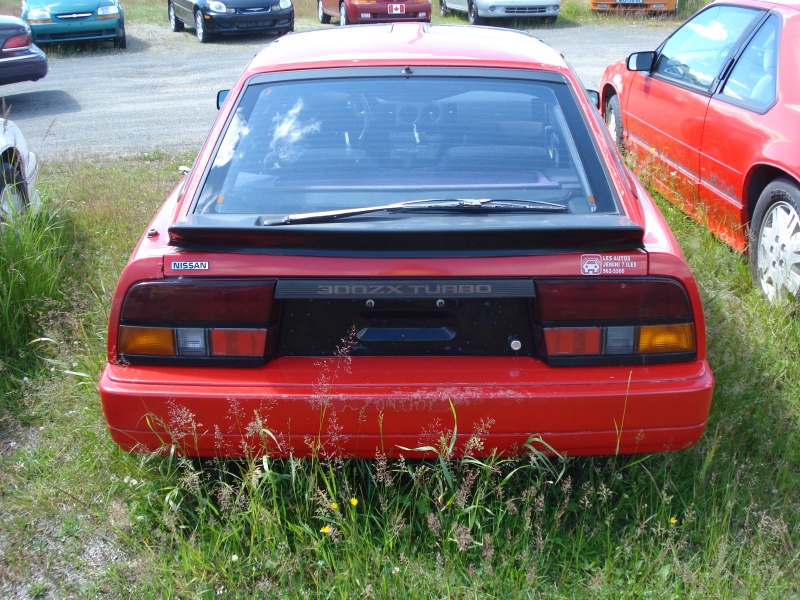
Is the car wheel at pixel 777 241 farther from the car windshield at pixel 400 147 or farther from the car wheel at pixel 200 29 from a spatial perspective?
the car wheel at pixel 200 29

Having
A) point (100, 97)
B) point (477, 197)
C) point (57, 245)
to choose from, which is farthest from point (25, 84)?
point (477, 197)

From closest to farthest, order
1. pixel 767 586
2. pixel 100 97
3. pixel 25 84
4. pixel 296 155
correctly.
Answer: pixel 767 586, pixel 296 155, pixel 100 97, pixel 25 84

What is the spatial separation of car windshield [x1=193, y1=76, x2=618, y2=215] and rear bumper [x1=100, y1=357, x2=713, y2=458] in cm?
55

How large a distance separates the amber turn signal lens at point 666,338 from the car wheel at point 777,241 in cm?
177

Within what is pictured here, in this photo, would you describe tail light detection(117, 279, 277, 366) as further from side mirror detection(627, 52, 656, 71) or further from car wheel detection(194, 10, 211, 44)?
car wheel detection(194, 10, 211, 44)

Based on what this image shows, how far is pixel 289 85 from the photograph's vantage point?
3221mm

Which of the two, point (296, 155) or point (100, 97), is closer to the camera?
point (296, 155)

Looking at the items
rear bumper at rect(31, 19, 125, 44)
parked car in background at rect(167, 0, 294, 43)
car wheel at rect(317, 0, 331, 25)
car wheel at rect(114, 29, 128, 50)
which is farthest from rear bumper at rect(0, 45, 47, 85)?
car wheel at rect(317, 0, 331, 25)

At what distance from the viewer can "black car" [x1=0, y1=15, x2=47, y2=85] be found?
10.4 meters

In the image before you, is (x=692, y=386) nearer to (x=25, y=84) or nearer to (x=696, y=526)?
(x=696, y=526)

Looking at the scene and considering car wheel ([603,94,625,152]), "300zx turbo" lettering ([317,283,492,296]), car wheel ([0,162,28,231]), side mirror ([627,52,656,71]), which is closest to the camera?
"300zx turbo" lettering ([317,283,492,296])

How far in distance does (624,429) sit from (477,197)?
0.88 m

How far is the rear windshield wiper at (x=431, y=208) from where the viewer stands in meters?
2.57

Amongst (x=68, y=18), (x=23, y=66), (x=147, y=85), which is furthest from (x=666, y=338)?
(x=68, y=18)
